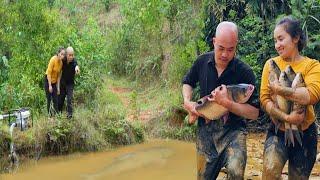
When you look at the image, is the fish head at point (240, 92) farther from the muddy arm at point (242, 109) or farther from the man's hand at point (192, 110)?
the man's hand at point (192, 110)

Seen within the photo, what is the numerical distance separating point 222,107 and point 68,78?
20.6 ft

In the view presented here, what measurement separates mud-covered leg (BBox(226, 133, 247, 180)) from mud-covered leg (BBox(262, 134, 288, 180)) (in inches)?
6.2

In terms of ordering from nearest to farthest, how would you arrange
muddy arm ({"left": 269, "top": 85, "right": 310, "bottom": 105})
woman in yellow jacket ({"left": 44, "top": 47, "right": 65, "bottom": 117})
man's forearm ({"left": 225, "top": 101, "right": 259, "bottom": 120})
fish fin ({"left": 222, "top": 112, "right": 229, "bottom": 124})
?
1. muddy arm ({"left": 269, "top": 85, "right": 310, "bottom": 105})
2. man's forearm ({"left": 225, "top": 101, "right": 259, "bottom": 120})
3. fish fin ({"left": 222, "top": 112, "right": 229, "bottom": 124})
4. woman in yellow jacket ({"left": 44, "top": 47, "right": 65, "bottom": 117})

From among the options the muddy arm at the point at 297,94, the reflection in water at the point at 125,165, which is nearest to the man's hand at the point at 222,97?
the muddy arm at the point at 297,94

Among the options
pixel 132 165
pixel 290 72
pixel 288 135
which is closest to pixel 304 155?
pixel 288 135

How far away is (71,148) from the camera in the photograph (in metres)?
8.45

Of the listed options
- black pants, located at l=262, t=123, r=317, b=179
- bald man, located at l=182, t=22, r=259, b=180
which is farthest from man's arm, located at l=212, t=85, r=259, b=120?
black pants, located at l=262, t=123, r=317, b=179

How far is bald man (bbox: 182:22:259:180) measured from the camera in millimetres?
3184

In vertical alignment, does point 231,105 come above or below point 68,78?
above

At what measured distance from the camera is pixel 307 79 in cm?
298

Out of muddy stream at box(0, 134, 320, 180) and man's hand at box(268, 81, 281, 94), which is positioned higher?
man's hand at box(268, 81, 281, 94)

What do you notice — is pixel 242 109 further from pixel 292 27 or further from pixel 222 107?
pixel 292 27

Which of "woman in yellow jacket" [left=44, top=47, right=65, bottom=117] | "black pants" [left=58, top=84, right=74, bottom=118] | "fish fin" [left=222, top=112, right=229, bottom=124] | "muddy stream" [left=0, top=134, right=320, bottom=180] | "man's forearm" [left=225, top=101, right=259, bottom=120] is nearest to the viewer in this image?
"man's forearm" [left=225, top=101, right=259, bottom=120]

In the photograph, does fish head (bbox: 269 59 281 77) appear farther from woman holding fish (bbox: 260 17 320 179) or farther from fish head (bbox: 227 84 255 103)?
fish head (bbox: 227 84 255 103)
